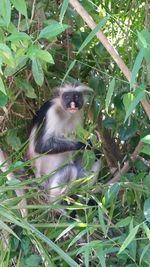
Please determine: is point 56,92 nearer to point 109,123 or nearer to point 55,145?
point 55,145

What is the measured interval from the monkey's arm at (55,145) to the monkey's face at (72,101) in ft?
0.74

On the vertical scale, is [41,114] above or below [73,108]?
above

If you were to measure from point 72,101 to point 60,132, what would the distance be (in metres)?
0.38

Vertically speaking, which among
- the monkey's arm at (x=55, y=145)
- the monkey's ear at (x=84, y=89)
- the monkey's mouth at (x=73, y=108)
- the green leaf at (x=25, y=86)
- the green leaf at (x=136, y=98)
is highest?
the green leaf at (x=25, y=86)

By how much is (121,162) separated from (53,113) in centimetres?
74

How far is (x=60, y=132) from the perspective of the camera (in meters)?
4.53

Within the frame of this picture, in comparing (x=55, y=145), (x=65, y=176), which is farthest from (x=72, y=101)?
(x=65, y=176)

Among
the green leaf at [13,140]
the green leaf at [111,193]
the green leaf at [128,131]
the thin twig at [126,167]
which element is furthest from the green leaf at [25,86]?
the green leaf at [111,193]

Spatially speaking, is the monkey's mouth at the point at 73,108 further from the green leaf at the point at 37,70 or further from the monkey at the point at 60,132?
the green leaf at the point at 37,70

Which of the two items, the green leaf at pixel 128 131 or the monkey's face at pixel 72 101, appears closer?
the green leaf at pixel 128 131

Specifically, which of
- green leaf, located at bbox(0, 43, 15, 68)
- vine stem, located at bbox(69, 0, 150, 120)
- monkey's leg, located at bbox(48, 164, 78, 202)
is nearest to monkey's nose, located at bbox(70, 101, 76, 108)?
monkey's leg, located at bbox(48, 164, 78, 202)

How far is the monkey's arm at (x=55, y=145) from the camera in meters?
4.29

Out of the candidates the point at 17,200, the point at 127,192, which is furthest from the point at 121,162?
the point at 17,200

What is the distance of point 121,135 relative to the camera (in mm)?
3594
